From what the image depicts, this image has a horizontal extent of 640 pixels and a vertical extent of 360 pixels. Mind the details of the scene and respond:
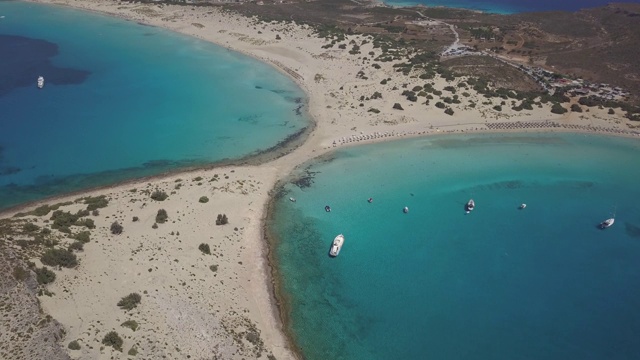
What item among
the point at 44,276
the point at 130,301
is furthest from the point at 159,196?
the point at 130,301

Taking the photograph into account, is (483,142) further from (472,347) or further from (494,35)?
(494,35)

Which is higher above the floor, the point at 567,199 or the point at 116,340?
the point at 567,199

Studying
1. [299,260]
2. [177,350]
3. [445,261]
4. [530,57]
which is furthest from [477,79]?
[177,350]

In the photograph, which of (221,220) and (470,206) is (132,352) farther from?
(470,206)

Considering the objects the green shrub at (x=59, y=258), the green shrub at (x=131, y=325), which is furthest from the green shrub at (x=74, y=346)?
the green shrub at (x=59, y=258)

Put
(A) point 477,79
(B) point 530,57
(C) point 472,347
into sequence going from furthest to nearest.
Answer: (B) point 530,57 < (A) point 477,79 < (C) point 472,347

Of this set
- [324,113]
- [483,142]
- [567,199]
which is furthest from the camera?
[324,113]

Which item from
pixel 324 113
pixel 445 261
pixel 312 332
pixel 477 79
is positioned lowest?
pixel 312 332

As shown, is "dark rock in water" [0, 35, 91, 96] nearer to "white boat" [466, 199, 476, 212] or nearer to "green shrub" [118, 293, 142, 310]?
"green shrub" [118, 293, 142, 310]
